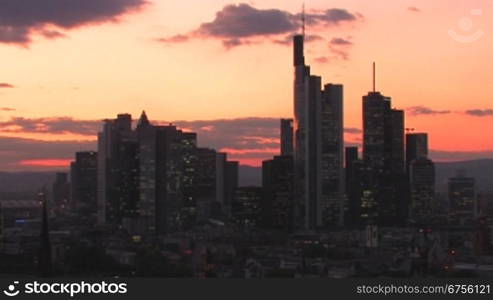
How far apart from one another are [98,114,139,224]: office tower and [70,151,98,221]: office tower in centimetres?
226

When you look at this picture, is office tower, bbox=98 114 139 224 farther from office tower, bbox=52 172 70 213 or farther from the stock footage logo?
the stock footage logo

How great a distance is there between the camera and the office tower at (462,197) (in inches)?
4707

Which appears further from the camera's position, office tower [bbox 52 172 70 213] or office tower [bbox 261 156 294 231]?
office tower [bbox 261 156 294 231]

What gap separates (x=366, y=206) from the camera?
12850 cm

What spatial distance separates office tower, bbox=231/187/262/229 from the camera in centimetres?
11944

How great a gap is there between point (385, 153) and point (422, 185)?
26.3ft

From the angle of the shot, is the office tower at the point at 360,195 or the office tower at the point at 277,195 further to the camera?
the office tower at the point at 360,195

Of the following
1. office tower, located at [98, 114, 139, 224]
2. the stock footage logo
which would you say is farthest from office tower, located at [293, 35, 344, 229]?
the stock footage logo

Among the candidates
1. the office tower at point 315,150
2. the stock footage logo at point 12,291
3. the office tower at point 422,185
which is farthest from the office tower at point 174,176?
the stock footage logo at point 12,291

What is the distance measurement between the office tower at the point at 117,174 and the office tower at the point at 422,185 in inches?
1658

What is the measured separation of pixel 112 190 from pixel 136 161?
7.01 m

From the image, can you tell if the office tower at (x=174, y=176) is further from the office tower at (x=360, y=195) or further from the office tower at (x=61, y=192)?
the office tower at (x=360, y=195)

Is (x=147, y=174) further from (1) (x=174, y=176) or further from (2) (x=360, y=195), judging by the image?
(2) (x=360, y=195)

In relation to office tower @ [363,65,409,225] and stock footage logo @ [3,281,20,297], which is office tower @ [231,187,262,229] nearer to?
office tower @ [363,65,409,225]
